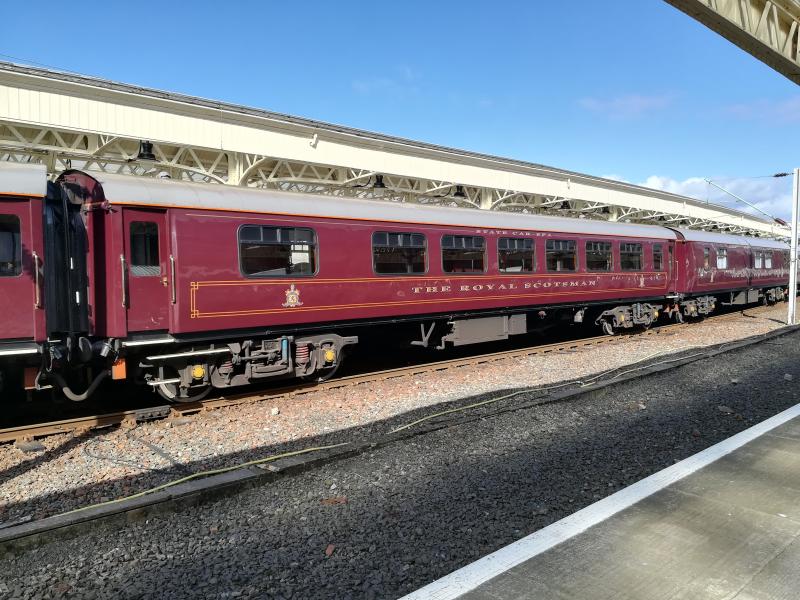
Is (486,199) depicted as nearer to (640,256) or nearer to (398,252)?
(640,256)

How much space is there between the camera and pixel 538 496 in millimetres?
4680

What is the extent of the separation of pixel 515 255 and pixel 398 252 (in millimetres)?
3221

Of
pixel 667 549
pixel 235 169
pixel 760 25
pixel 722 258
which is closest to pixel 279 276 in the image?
pixel 667 549

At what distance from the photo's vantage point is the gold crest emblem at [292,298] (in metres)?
8.60

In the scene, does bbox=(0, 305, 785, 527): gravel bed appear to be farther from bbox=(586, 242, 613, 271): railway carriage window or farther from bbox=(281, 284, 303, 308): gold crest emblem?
bbox=(586, 242, 613, 271): railway carriage window

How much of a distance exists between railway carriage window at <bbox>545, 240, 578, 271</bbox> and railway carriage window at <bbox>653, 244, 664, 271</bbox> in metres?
4.24

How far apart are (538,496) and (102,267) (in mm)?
5993

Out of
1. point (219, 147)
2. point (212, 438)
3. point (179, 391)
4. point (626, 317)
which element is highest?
point (219, 147)

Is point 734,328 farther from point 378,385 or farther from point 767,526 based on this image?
point 767,526

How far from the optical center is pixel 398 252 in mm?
10055

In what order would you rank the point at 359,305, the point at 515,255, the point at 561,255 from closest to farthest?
1. the point at 359,305
2. the point at 515,255
3. the point at 561,255

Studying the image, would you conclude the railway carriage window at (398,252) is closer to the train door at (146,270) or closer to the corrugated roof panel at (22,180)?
the train door at (146,270)

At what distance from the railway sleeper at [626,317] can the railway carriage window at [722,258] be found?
488cm


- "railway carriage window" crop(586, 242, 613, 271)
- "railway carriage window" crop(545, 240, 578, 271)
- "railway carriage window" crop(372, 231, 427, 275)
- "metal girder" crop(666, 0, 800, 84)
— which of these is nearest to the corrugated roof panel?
"railway carriage window" crop(372, 231, 427, 275)
